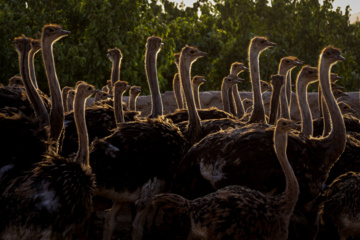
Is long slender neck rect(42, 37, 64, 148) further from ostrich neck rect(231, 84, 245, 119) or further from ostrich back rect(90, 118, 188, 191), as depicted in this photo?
ostrich neck rect(231, 84, 245, 119)

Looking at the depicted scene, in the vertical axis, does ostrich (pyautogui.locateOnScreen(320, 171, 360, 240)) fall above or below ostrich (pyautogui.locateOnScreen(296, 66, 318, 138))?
below

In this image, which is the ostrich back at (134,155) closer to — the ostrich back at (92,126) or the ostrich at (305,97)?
the ostrich back at (92,126)

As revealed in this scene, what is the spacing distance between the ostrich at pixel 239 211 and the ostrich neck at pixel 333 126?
97cm

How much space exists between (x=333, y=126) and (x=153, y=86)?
2.57 metres

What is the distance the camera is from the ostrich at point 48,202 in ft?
12.7


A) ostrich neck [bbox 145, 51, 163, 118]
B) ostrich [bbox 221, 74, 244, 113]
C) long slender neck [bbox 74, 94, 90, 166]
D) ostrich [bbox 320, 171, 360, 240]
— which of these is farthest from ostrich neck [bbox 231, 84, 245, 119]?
long slender neck [bbox 74, 94, 90, 166]

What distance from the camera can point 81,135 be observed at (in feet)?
16.5

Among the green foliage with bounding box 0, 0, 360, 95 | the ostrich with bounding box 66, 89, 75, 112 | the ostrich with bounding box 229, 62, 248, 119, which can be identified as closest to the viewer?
the ostrich with bounding box 229, 62, 248, 119

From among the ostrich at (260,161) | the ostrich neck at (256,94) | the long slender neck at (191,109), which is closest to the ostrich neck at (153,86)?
the long slender neck at (191,109)

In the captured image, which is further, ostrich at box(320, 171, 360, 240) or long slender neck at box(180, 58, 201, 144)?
long slender neck at box(180, 58, 201, 144)

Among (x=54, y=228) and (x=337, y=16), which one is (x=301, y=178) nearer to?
(x=54, y=228)

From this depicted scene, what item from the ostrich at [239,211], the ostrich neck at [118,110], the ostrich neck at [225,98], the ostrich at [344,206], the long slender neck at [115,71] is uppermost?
the long slender neck at [115,71]

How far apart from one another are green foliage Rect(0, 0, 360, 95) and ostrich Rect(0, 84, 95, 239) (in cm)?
1215

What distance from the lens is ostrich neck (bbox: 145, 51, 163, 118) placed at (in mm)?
7406
